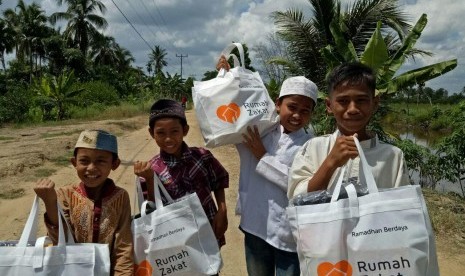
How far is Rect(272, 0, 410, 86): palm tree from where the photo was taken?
947cm

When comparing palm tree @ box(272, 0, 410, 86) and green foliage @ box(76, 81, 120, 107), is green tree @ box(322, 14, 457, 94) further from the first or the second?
green foliage @ box(76, 81, 120, 107)

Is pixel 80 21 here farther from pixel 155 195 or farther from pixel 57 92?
pixel 155 195

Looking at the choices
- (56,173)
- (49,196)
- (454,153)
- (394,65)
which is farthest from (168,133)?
(454,153)

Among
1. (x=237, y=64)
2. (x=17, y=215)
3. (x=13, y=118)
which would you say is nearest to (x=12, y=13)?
(x=13, y=118)

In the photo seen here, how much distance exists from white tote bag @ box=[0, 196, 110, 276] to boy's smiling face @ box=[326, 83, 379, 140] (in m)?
1.09

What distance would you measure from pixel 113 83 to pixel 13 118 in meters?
16.3

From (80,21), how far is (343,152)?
36735mm

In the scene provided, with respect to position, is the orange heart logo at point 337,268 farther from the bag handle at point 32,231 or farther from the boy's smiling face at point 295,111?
the bag handle at point 32,231

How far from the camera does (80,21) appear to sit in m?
33.8

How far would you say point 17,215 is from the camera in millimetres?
5480

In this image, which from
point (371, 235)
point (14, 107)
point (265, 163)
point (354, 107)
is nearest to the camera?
point (371, 235)

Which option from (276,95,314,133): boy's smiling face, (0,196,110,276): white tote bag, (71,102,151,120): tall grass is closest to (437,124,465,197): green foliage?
(276,95,314,133): boy's smiling face

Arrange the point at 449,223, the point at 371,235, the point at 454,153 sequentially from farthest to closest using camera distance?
the point at 454,153 < the point at 449,223 < the point at 371,235

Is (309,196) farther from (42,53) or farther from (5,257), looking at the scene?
(42,53)
